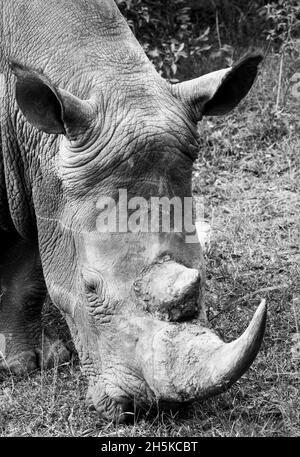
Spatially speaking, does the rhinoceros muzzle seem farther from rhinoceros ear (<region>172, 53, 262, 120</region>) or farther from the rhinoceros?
rhinoceros ear (<region>172, 53, 262, 120</region>)

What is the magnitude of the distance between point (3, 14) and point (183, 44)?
4474 millimetres

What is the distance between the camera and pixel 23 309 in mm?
6512

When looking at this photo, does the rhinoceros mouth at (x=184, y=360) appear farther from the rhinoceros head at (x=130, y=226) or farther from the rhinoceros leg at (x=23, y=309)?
the rhinoceros leg at (x=23, y=309)

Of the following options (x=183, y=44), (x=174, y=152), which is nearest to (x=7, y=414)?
(x=174, y=152)

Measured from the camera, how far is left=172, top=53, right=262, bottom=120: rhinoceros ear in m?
5.15

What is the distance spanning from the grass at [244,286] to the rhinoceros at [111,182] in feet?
1.35

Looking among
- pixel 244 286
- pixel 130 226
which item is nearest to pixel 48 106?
pixel 130 226

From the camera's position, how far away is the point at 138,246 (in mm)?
4805

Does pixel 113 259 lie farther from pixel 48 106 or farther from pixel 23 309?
pixel 23 309

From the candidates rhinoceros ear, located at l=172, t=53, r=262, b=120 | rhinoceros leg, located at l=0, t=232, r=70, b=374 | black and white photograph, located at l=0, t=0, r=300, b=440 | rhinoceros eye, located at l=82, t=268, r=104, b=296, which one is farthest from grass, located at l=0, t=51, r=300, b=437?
rhinoceros ear, located at l=172, t=53, r=262, b=120

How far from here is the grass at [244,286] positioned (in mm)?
5277

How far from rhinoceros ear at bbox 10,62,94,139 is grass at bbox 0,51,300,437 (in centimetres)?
156

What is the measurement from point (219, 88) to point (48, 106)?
0.92m
